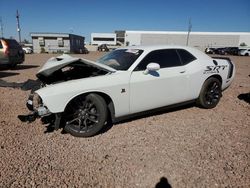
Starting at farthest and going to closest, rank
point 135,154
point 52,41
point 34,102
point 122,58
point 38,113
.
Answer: point 52,41, point 122,58, point 34,102, point 38,113, point 135,154

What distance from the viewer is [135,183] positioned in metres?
2.71

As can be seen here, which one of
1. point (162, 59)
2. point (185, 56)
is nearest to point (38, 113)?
point (162, 59)

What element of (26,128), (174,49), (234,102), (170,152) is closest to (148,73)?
(174,49)

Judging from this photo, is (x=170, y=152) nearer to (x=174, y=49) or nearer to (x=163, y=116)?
(x=163, y=116)

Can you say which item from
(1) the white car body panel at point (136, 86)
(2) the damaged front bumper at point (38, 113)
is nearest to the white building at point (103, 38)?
(1) the white car body panel at point (136, 86)

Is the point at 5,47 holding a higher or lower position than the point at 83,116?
higher

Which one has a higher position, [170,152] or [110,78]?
[110,78]

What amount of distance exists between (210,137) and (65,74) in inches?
114

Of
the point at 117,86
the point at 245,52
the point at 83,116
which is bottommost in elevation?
the point at 245,52

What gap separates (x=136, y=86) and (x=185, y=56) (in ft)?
5.25

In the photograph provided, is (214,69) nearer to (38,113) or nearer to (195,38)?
(38,113)

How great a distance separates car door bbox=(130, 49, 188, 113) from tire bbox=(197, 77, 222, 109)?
637mm

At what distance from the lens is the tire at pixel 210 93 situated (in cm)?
518

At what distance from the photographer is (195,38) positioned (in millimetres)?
79000
